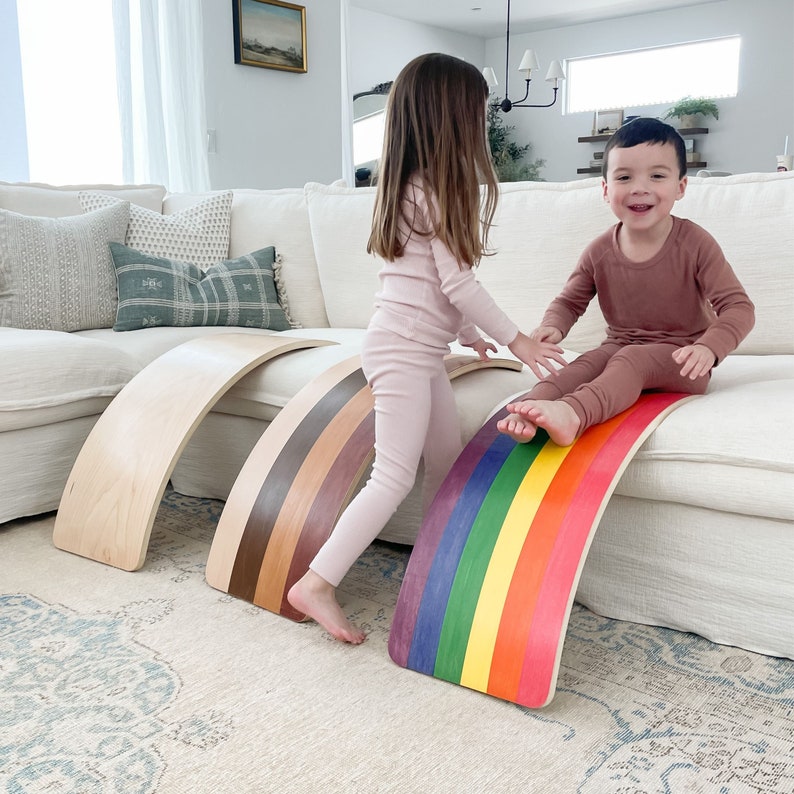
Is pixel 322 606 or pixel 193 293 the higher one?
pixel 193 293

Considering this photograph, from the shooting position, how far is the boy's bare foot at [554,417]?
1487 millimetres

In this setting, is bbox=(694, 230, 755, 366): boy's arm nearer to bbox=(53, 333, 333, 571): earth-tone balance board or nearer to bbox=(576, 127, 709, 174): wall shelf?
bbox=(53, 333, 333, 571): earth-tone balance board

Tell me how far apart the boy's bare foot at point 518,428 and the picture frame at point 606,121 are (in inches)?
334

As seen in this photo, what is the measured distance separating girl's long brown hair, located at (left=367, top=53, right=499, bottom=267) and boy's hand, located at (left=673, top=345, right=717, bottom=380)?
1.41 feet

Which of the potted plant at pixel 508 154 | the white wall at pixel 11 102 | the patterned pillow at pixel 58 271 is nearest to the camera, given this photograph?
the patterned pillow at pixel 58 271

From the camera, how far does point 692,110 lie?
8.66 meters

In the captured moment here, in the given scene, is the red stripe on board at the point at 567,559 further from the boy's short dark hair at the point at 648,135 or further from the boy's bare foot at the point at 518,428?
the boy's short dark hair at the point at 648,135

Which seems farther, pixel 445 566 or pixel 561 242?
pixel 561 242

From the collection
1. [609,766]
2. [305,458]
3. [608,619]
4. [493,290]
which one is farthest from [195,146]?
[609,766]

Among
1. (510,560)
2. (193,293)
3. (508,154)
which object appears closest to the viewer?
(510,560)

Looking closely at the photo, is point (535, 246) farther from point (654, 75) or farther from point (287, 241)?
point (654, 75)

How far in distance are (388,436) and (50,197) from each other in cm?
199

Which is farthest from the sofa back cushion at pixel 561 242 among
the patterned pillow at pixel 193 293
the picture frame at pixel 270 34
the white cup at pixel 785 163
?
the white cup at pixel 785 163

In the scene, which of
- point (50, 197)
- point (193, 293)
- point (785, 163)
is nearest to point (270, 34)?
point (50, 197)
